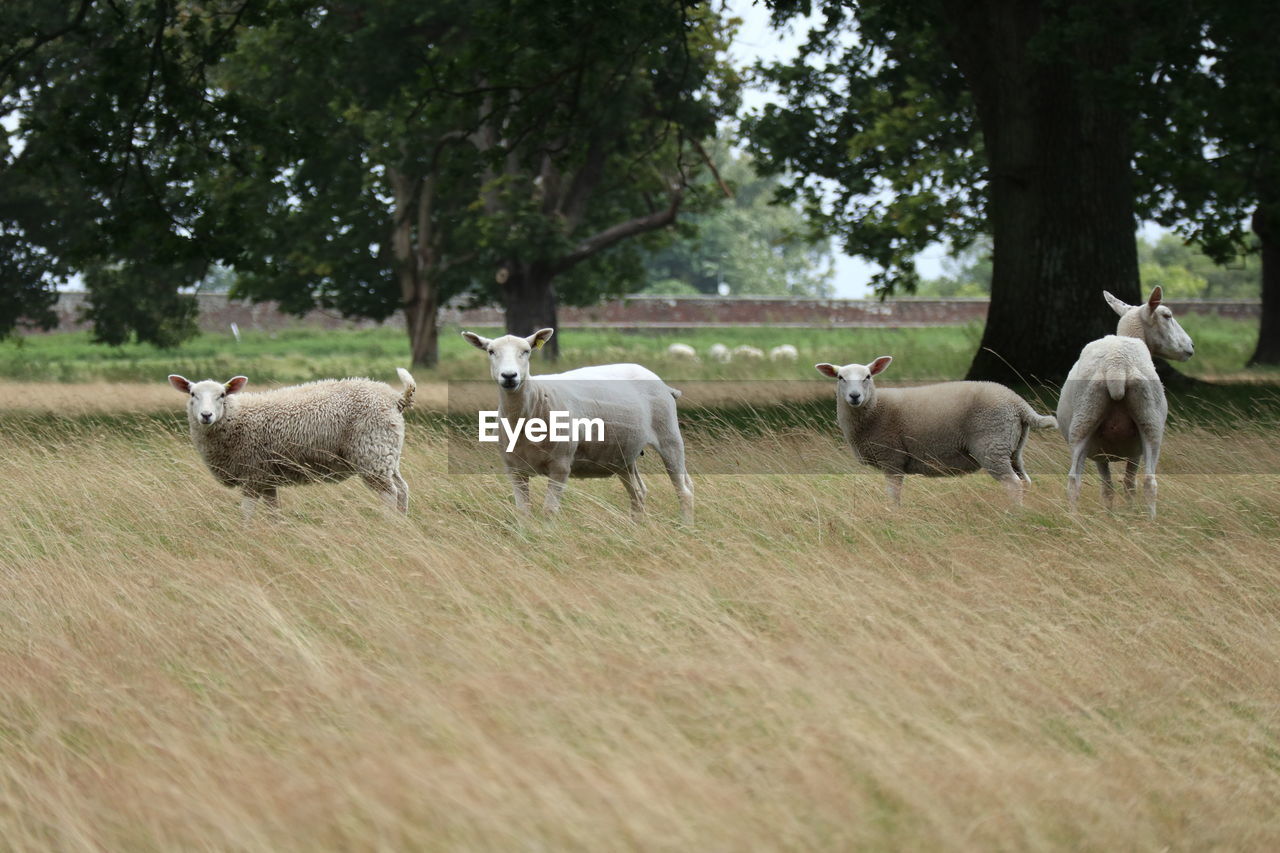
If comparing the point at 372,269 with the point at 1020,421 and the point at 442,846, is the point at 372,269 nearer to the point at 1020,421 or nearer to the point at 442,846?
the point at 1020,421

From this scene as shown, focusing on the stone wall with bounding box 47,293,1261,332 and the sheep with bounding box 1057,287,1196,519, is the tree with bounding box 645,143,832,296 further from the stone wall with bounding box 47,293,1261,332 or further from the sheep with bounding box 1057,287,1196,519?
the sheep with bounding box 1057,287,1196,519

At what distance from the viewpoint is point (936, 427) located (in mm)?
8250

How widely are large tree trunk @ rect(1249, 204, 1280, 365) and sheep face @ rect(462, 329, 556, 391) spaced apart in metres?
20.3

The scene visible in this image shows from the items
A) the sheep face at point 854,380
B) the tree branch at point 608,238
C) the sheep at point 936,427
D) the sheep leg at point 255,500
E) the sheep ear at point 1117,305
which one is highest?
the tree branch at point 608,238

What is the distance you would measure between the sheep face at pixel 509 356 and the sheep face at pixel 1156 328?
3.22 meters

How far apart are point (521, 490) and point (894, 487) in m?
2.15

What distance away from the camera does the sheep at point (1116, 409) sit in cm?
759

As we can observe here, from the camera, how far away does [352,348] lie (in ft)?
140

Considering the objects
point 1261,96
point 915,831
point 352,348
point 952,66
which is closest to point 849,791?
point 915,831

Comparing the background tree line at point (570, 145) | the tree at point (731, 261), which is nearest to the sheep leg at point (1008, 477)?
the background tree line at point (570, 145)

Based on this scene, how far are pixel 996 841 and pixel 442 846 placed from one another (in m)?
1.41

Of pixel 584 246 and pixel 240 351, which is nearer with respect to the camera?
pixel 584 246

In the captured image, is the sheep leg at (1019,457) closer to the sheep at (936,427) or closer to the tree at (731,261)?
the sheep at (936,427)

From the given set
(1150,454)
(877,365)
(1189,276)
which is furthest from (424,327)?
(1189,276)
